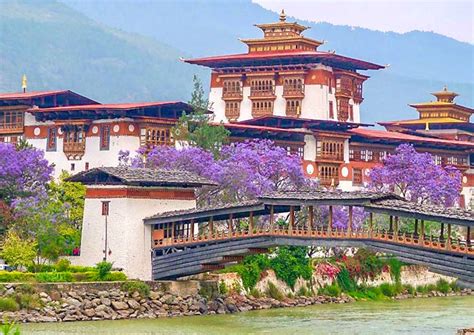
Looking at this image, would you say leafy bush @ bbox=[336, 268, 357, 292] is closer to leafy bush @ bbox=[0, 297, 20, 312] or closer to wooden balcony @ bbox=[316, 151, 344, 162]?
wooden balcony @ bbox=[316, 151, 344, 162]

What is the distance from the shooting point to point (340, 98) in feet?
390

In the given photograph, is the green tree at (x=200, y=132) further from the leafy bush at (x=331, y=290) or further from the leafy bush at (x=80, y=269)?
the leafy bush at (x=80, y=269)

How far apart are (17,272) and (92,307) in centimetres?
415

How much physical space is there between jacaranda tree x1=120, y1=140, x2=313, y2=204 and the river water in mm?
9667

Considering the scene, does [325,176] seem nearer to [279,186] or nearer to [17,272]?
[279,186]

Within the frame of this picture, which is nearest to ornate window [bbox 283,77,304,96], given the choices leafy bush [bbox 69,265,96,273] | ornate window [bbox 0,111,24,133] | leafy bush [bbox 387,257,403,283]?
ornate window [bbox 0,111,24,133]

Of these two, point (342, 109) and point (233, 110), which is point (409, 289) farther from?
point (233, 110)

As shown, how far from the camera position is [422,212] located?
65.6 metres

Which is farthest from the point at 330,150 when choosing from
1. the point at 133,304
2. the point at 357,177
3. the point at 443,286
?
the point at 133,304

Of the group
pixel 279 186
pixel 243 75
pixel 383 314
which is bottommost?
pixel 383 314

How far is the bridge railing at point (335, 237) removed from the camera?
6625 centimetres

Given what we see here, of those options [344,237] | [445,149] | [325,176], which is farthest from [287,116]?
[344,237]

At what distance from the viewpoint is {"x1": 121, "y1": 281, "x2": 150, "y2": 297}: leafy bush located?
7206 centimetres

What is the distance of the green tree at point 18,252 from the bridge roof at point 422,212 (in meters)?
17.8
